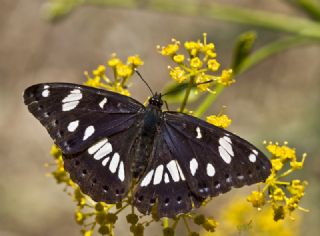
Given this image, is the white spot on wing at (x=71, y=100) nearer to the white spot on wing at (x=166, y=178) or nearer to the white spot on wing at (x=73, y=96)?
the white spot on wing at (x=73, y=96)

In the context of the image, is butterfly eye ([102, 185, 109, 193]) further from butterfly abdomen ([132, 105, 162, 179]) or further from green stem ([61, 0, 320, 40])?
green stem ([61, 0, 320, 40])

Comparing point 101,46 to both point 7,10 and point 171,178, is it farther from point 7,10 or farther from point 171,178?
point 171,178

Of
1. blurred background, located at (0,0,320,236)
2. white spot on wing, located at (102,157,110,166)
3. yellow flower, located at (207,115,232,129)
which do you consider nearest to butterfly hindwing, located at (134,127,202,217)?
white spot on wing, located at (102,157,110,166)

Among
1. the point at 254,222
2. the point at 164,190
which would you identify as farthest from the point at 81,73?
the point at 164,190

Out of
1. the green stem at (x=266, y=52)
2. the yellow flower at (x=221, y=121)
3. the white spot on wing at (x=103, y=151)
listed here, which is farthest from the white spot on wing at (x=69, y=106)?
the green stem at (x=266, y=52)

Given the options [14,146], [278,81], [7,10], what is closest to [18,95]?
[14,146]

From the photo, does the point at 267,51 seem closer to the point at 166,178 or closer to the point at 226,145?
the point at 226,145
